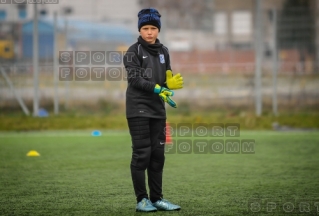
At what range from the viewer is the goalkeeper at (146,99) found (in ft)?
19.3

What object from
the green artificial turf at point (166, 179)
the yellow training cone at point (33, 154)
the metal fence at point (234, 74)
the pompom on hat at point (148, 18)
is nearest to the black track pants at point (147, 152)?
the green artificial turf at point (166, 179)

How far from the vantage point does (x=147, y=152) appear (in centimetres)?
593

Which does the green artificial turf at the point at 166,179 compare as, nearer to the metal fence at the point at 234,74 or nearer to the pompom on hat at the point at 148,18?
the pompom on hat at the point at 148,18

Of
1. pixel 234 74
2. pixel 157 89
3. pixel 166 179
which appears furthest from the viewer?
pixel 234 74

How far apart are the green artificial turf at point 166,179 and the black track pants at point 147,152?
26cm

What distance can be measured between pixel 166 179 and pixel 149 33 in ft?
8.59

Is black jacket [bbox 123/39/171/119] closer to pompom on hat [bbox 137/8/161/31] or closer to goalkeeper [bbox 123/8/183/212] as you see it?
goalkeeper [bbox 123/8/183/212]

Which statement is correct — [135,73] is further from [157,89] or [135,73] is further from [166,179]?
[166,179]

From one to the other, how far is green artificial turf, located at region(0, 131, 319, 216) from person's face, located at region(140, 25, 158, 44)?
147 centimetres

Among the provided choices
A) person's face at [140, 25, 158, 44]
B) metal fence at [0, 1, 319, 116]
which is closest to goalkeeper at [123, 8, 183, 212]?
person's face at [140, 25, 158, 44]

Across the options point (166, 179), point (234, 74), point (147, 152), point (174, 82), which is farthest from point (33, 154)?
point (234, 74)

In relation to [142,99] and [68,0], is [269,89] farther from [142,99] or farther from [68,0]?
[142,99]

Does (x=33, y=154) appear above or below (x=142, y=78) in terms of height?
below

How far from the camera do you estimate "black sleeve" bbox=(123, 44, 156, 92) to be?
580cm
